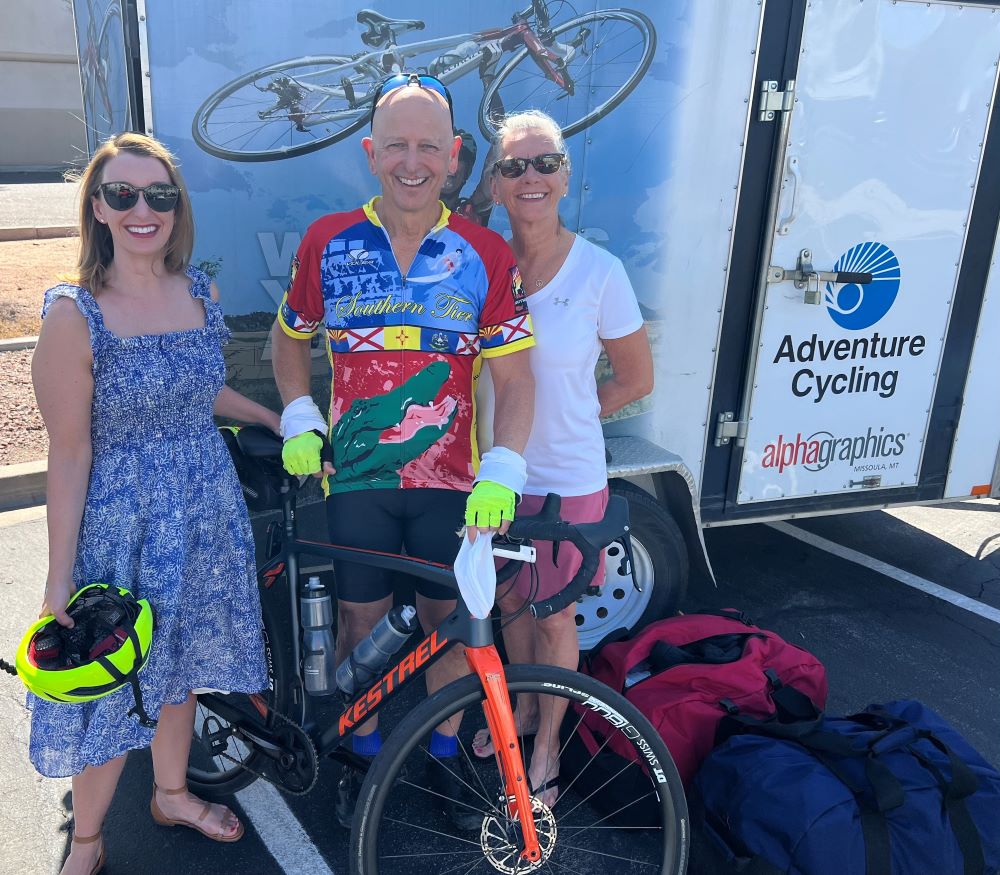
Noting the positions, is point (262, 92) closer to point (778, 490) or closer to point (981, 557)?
point (778, 490)

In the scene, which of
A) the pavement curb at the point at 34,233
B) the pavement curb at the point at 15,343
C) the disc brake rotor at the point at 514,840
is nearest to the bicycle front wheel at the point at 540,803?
the disc brake rotor at the point at 514,840

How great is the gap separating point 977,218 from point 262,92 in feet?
8.85

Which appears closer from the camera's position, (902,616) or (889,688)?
(889,688)

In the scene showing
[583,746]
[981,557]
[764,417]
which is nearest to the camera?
[583,746]

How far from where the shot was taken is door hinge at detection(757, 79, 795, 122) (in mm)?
2914

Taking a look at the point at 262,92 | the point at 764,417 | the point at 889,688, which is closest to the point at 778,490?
the point at 764,417

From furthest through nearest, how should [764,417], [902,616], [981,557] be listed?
[981,557] < [902,616] < [764,417]

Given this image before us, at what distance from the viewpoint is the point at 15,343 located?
673 centimetres

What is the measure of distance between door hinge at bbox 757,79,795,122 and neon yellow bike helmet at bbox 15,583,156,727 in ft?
8.29

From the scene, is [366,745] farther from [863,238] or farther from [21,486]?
[21,486]

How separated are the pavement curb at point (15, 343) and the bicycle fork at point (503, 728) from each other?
6.12 meters

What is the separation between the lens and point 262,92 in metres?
2.69

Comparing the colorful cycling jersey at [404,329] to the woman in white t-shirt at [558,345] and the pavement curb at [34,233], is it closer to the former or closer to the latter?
the woman in white t-shirt at [558,345]

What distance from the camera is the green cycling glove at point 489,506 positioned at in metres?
1.89
